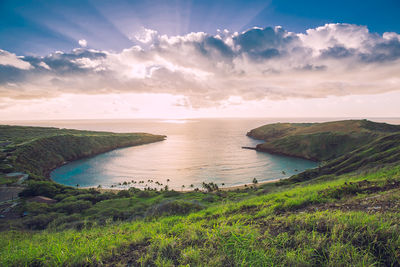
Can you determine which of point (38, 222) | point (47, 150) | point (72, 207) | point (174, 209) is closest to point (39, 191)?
point (72, 207)

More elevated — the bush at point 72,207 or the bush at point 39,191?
the bush at point 72,207

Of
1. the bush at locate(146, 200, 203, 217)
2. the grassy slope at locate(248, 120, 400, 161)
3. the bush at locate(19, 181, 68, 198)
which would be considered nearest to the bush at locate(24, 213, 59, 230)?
the bush at locate(146, 200, 203, 217)

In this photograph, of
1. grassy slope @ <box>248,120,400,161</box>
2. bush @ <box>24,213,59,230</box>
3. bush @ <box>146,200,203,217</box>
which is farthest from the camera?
grassy slope @ <box>248,120,400,161</box>

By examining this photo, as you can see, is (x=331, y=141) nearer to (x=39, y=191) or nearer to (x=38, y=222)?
(x=38, y=222)

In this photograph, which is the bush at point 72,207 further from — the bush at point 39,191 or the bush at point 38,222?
the bush at point 39,191

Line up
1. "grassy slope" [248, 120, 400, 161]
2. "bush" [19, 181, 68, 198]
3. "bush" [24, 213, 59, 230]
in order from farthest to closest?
"grassy slope" [248, 120, 400, 161] → "bush" [19, 181, 68, 198] → "bush" [24, 213, 59, 230]

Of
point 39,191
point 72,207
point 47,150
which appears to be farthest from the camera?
point 47,150

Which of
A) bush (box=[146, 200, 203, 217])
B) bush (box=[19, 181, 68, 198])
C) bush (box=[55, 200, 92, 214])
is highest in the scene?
bush (box=[146, 200, 203, 217])

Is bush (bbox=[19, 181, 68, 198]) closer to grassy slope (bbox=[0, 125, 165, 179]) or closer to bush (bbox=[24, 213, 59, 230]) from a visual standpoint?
grassy slope (bbox=[0, 125, 165, 179])

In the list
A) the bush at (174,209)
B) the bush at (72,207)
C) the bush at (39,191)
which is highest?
the bush at (174,209)

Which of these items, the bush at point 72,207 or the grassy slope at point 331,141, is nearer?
the bush at point 72,207

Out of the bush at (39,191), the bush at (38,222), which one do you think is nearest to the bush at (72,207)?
the bush at (38,222)

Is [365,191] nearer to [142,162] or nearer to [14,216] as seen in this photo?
[14,216]

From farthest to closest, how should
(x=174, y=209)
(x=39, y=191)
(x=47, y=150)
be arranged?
(x=47, y=150), (x=39, y=191), (x=174, y=209)
